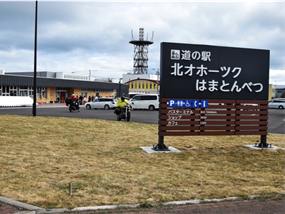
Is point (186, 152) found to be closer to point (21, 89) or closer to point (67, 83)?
point (21, 89)

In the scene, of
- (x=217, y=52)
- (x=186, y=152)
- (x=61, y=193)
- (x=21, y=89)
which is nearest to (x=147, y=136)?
(x=186, y=152)

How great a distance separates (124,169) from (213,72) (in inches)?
188

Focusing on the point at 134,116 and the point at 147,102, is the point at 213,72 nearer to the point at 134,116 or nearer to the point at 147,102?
the point at 134,116

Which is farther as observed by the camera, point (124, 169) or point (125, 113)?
point (125, 113)

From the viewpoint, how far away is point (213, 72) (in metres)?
9.82

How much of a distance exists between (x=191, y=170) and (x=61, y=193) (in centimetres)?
327

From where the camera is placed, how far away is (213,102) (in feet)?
32.4

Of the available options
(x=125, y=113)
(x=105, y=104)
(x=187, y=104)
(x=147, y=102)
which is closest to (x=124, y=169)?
(x=187, y=104)

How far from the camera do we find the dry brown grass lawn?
522 cm

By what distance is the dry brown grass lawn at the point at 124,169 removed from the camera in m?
5.22

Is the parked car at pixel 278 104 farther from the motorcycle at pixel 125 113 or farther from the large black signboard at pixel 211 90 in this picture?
the large black signboard at pixel 211 90

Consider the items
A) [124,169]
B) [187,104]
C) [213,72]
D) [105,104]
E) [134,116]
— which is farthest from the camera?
[105,104]

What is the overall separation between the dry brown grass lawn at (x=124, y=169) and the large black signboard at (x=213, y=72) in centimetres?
193

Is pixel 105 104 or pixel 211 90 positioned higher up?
pixel 211 90
